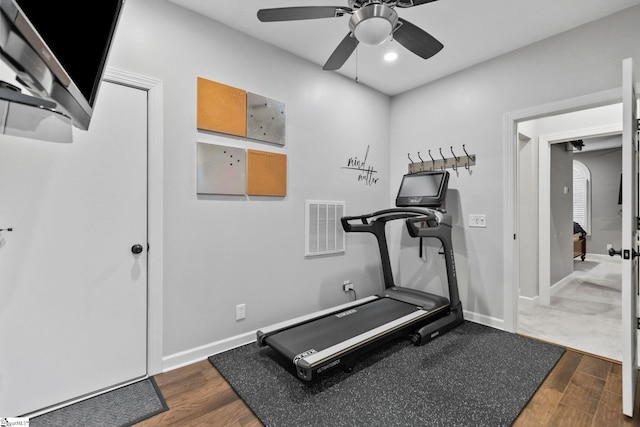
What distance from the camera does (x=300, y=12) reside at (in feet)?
5.49

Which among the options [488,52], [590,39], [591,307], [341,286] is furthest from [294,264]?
[591,307]

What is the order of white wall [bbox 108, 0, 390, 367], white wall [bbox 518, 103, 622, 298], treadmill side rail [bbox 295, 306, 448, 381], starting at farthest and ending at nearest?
white wall [bbox 518, 103, 622, 298]
white wall [bbox 108, 0, 390, 367]
treadmill side rail [bbox 295, 306, 448, 381]

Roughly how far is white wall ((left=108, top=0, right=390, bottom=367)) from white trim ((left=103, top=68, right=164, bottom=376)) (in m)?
0.06

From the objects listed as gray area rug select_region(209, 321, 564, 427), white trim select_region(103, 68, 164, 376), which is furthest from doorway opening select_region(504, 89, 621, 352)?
white trim select_region(103, 68, 164, 376)

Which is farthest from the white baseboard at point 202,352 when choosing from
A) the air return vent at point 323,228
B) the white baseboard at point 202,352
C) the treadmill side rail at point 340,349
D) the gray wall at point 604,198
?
the gray wall at point 604,198

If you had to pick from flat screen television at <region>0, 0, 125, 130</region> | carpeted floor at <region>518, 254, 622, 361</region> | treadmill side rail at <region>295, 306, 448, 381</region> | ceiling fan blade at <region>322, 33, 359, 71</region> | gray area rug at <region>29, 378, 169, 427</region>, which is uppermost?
ceiling fan blade at <region>322, 33, 359, 71</region>

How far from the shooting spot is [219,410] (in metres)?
1.76

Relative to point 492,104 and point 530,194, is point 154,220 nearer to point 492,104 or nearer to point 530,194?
point 492,104

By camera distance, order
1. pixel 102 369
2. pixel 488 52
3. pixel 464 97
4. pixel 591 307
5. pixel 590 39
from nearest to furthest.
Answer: pixel 102 369
pixel 590 39
pixel 488 52
pixel 464 97
pixel 591 307

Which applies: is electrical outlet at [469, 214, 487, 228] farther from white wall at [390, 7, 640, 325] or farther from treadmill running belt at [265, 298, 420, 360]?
treadmill running belt at [265, 298, 420, 360]

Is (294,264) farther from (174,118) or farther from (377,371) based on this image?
(174,118)

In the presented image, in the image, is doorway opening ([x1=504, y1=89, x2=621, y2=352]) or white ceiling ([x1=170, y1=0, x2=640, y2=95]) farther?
doorway opening ([x1=504, y1=89, x2=621, y2=352])

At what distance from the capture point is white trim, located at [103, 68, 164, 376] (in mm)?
2092

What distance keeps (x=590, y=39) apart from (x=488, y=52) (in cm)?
75
